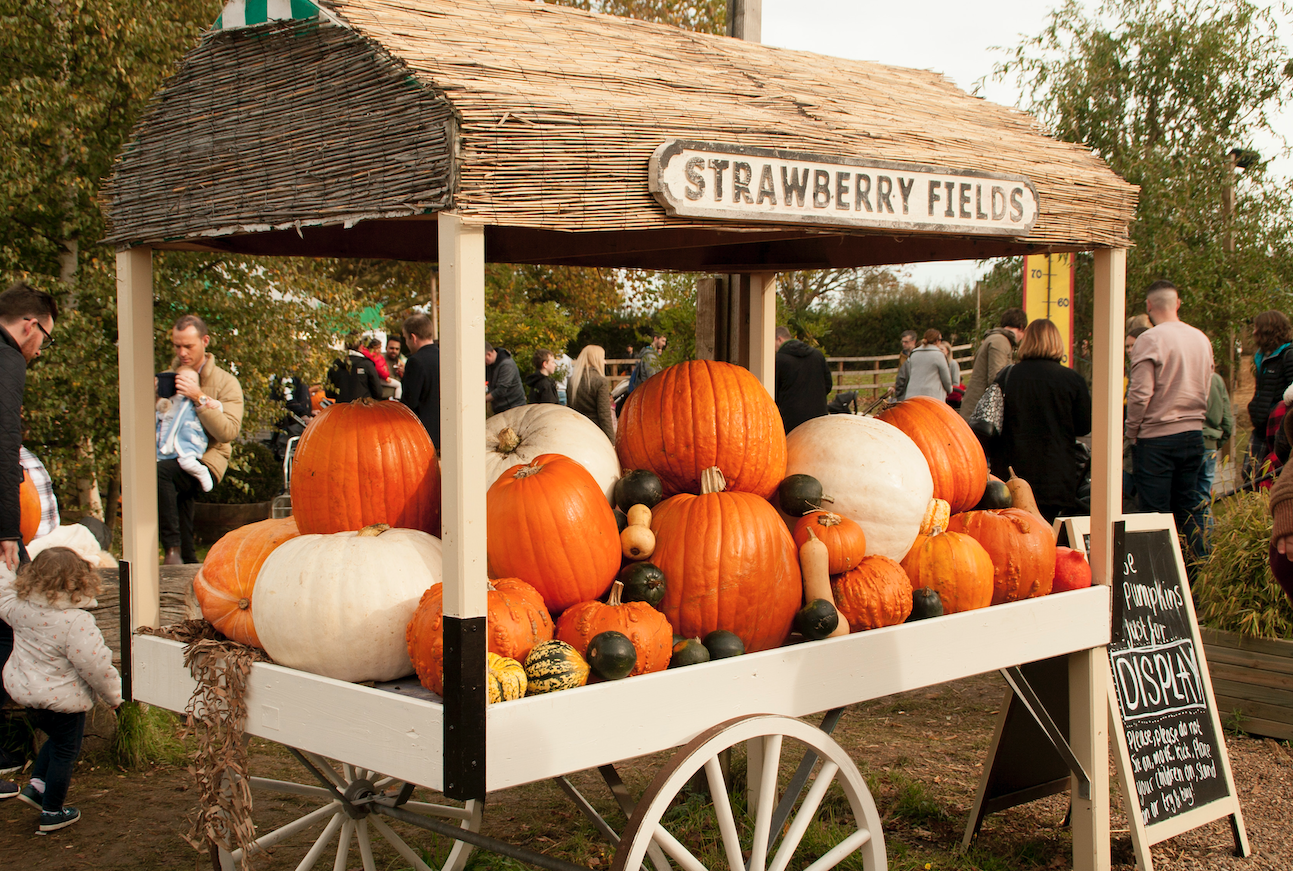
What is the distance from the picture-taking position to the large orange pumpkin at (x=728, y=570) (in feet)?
7.74

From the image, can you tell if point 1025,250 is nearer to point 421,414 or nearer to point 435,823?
point 435,823

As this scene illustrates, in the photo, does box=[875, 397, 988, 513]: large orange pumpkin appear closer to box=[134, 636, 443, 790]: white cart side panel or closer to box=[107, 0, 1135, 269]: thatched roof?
box=[107, 0, 1135, 269]: thatched roof

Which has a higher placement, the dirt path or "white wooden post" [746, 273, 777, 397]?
"white wooden post" [746, 273, 777, 397]

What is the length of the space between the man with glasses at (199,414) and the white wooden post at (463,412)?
4466mm

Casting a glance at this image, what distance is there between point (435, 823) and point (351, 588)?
0.79m

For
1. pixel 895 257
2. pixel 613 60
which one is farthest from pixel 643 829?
pixel 895 257

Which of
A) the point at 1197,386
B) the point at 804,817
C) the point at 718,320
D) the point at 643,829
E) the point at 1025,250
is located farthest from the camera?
the point at 1197,386

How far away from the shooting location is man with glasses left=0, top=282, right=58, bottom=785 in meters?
3.47

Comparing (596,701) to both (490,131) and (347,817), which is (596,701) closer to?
(490,131)

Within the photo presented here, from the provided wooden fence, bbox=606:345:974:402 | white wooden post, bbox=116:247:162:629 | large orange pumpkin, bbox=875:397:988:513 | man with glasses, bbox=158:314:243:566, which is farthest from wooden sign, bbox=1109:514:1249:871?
wooden fence, bbox=606:345:974:402

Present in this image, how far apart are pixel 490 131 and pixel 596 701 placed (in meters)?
1.01

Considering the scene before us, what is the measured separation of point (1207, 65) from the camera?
15.8m

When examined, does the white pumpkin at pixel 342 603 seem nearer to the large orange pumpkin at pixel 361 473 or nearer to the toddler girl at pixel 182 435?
the large orange pumpkin at pixel 361 473

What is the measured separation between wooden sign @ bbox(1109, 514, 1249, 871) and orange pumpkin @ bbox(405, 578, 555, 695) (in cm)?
192
